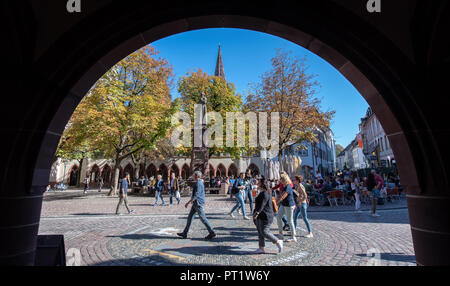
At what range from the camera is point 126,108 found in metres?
18.9

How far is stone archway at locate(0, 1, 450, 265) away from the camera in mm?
2133

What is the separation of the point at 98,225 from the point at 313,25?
337 inches

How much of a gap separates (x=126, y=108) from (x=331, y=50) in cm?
1918

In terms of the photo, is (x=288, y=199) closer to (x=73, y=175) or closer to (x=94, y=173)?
(x=94, y=173)

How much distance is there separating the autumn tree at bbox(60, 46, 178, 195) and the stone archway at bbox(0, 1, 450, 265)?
633 inches

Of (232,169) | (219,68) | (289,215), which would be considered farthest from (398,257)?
Answer: (219,68)

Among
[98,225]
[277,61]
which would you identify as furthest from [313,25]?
[277,61]

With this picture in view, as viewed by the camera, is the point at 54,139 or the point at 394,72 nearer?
the point at 394,72

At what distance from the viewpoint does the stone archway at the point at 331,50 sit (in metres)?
2.13

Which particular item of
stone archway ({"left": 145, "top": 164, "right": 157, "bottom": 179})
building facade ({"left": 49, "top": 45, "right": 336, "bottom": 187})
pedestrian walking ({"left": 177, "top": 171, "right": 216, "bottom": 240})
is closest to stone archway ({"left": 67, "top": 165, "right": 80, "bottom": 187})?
building facade ({"left": 49, "top": 45, "right": 336, "bottom": 187})
